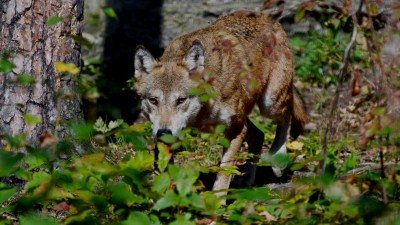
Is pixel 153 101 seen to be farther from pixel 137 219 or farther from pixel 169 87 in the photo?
pixel 137 219

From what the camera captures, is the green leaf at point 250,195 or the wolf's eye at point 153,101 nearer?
the green leaf at point 250,195

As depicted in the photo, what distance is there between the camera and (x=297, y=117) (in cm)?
805

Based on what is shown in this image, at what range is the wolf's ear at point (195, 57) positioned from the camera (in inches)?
257

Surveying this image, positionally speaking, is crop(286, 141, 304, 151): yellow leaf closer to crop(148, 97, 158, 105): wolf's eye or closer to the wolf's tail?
the wolf's tail

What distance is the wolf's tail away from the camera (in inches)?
316

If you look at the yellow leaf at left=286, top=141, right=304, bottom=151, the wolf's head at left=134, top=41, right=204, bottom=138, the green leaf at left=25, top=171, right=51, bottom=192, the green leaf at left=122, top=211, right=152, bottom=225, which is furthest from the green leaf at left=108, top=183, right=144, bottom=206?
the yellow leaf at left=286, top=141, right=304, bottom=151

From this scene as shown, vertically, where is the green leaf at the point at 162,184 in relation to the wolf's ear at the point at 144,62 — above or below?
below

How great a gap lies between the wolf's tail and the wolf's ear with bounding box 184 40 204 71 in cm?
168

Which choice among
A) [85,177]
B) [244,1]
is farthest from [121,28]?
[85,177]

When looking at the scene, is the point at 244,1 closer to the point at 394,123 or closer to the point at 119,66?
the point at 119,66

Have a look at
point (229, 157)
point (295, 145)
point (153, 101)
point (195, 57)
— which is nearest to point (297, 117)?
point (295, 145)

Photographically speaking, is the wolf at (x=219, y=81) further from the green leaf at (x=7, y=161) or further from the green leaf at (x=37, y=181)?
the green leaf at (x=7, y=161)

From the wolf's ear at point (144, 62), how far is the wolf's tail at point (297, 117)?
1.90 m

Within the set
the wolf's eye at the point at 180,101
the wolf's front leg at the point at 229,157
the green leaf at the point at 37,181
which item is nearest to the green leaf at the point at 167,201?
the green leaf at the point at 37,181
